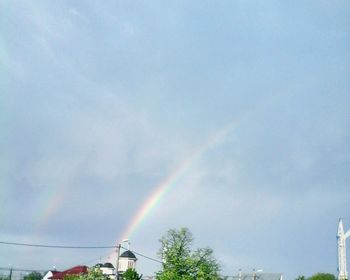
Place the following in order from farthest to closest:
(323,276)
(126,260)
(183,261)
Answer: (323,276)
(126,260)
(183,261)

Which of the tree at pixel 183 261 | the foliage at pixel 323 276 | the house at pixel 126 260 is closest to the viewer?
the tree at pixel 183 261

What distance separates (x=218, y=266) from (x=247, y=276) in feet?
231

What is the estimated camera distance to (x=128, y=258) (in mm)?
134500

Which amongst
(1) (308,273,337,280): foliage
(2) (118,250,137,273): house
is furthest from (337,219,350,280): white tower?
(2) (118,250,137,273): house

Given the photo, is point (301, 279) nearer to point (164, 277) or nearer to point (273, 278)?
point (164, 277)

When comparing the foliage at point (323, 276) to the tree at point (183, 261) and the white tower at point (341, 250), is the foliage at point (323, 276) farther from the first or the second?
the tree at point (183, 261)

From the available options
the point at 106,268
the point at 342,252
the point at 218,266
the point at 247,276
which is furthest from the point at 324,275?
the point at 218,266

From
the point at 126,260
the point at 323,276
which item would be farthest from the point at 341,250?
the point at 126,260

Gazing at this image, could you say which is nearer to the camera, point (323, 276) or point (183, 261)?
point (183, 261)

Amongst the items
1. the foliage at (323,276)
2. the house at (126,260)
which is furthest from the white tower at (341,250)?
the house at (126,260)

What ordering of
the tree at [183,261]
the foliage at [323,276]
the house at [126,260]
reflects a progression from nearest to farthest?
the tree at [183,261], the house at [126,260], the foliage at [323,276]

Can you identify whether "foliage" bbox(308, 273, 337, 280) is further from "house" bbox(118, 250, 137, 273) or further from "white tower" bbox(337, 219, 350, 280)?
"house" bbox(118, 250, 137, 273)

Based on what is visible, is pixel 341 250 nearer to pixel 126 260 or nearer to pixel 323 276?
pixel 323 276

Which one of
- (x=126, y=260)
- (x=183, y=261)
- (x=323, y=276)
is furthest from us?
(x=323, y=276)
